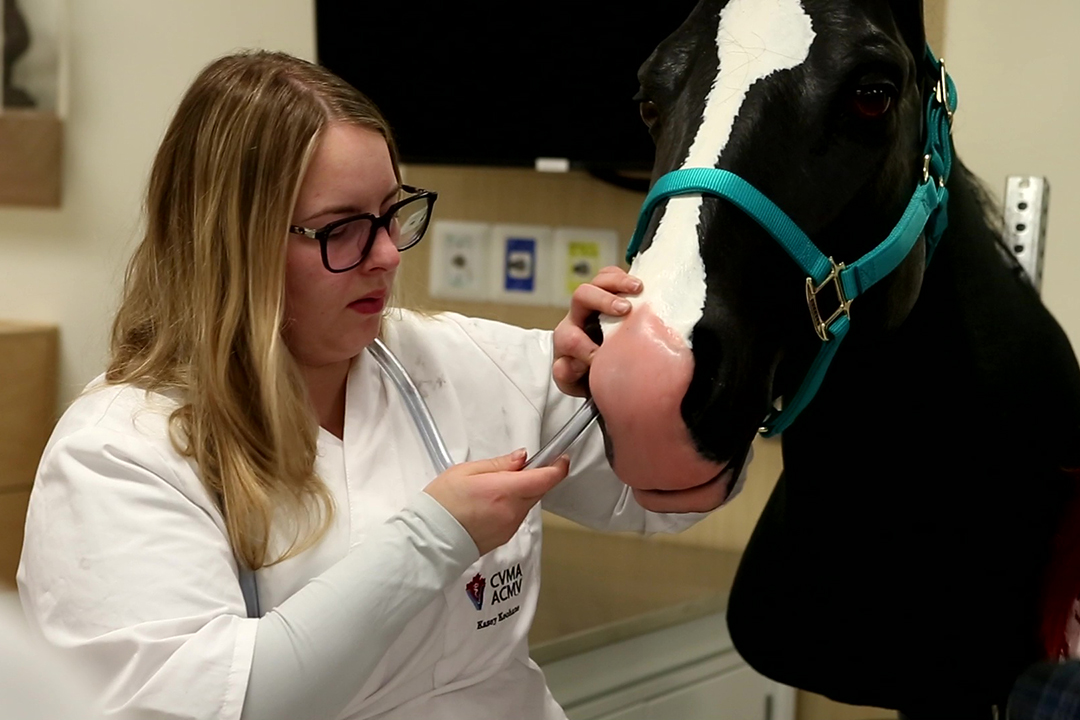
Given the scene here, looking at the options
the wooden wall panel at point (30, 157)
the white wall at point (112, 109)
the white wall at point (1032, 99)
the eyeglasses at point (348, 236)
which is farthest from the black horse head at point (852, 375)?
the wooden wall panel at point (30, 157)

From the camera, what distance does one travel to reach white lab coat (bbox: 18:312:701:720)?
0.87 metres

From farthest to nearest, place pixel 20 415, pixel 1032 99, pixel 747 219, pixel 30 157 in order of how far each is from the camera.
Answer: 1. pixel 30 157
2. pixel 20 415
3. pixel 1032 99
4. pixel 747 219

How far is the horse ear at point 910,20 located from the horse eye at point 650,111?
0.20m

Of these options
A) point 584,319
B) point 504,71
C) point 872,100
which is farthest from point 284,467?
point 504,71

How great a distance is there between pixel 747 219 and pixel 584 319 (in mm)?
138

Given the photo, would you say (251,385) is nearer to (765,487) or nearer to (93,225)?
(765,487)

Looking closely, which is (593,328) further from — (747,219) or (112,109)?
(112,109)

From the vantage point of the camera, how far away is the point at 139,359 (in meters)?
1.05

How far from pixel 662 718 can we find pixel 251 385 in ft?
3.12

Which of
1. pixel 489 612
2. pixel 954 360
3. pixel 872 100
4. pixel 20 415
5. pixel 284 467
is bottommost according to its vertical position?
pixel 20 415

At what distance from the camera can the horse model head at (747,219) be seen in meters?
0.75

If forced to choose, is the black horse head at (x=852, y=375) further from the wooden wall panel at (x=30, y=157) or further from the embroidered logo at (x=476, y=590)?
the wooden wall panel at (x=30, y=157)

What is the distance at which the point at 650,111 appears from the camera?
95 centimetres

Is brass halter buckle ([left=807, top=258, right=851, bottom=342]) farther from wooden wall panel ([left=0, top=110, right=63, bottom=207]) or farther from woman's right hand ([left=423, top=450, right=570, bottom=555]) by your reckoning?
wooden wall panel ([left=0, top=110, right=63, bottom=207])
